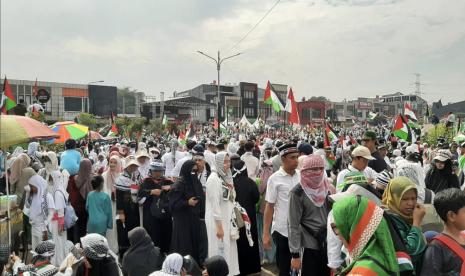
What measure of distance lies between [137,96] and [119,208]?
8836 centimetres

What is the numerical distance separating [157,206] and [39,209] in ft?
5.42

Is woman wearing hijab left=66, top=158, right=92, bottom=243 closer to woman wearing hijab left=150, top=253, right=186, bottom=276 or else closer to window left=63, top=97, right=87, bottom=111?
woman wearing hijab left=150, top=253, right=186, bottom=276

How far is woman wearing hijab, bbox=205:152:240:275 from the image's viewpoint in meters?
5.24

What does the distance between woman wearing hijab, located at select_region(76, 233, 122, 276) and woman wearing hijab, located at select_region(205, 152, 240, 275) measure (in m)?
1.53

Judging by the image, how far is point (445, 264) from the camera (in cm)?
254

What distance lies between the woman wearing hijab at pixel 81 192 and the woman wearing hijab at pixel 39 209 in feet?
2.78

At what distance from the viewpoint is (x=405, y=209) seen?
3.01m

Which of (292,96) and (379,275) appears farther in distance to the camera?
(292,96)

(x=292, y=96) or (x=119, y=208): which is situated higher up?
(x=292, y=96)

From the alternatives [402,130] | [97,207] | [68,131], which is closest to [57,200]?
[97,207]

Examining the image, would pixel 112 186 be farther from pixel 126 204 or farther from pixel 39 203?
pixel 39 203

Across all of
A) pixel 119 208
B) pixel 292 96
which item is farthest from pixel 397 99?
pixel 119 208

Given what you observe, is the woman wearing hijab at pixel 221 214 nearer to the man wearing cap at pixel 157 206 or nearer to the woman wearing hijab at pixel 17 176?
the man wearing cap at pixel 157 206

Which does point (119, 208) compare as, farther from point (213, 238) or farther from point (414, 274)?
point (414, 274)
